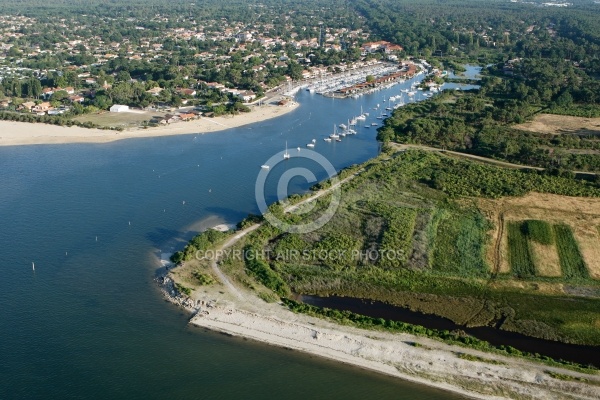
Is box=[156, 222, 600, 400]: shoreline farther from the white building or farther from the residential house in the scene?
the residential house

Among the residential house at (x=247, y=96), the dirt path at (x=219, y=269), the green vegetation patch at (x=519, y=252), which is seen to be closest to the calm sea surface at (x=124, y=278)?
the dirt path at (x=219, y=269)

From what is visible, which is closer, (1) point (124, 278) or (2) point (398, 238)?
(1) point (124, 278)

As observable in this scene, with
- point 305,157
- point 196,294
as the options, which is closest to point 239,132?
point 305,157

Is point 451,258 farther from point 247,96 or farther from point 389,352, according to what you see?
point 247,96

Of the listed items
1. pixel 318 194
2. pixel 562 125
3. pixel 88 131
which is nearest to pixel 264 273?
pixel 318 194

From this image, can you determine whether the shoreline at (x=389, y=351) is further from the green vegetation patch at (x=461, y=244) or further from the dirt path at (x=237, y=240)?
the green vegetation patch at (x=461, y=244)

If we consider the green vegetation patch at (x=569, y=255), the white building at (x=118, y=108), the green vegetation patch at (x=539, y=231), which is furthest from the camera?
the white building at (x=118, y=108)
